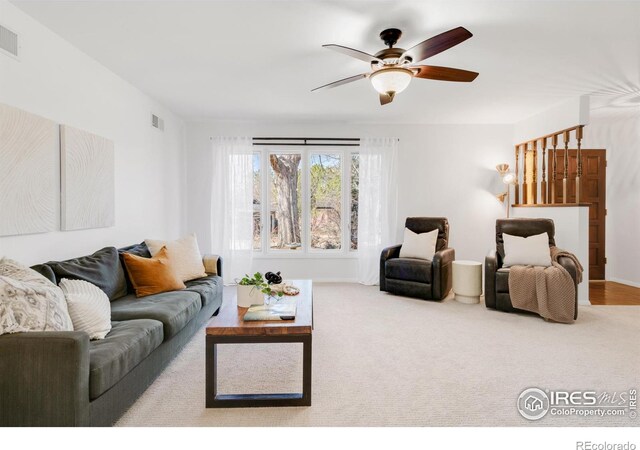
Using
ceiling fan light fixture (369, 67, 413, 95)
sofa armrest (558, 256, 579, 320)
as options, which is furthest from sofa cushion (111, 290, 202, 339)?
sofa armrest (558, 256, 579, 320)

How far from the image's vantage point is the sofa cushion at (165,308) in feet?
8.11

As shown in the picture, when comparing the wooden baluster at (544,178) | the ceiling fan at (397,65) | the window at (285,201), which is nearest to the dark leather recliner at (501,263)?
the wooden baluster at (544,178)

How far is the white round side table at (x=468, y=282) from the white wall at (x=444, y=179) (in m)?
1.37

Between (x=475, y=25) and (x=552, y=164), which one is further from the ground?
(x=475, y=25)

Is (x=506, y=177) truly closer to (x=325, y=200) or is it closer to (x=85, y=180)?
(x=325, y=200)

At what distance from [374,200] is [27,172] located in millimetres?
4190

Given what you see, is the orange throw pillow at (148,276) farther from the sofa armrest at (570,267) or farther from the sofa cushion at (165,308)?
the sofa armrest at (570,267)

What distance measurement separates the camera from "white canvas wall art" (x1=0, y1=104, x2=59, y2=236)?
7.32 ft

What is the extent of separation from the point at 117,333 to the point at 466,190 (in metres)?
5.14

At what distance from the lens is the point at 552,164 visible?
5.04 meters

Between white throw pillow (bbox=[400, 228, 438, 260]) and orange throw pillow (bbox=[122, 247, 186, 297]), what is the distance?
3.04 m

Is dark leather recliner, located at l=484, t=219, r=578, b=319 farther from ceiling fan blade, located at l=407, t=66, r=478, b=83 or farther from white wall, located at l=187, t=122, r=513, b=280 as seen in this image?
ceiling fan blade, located at l=407, t=66, r=478, b=83
